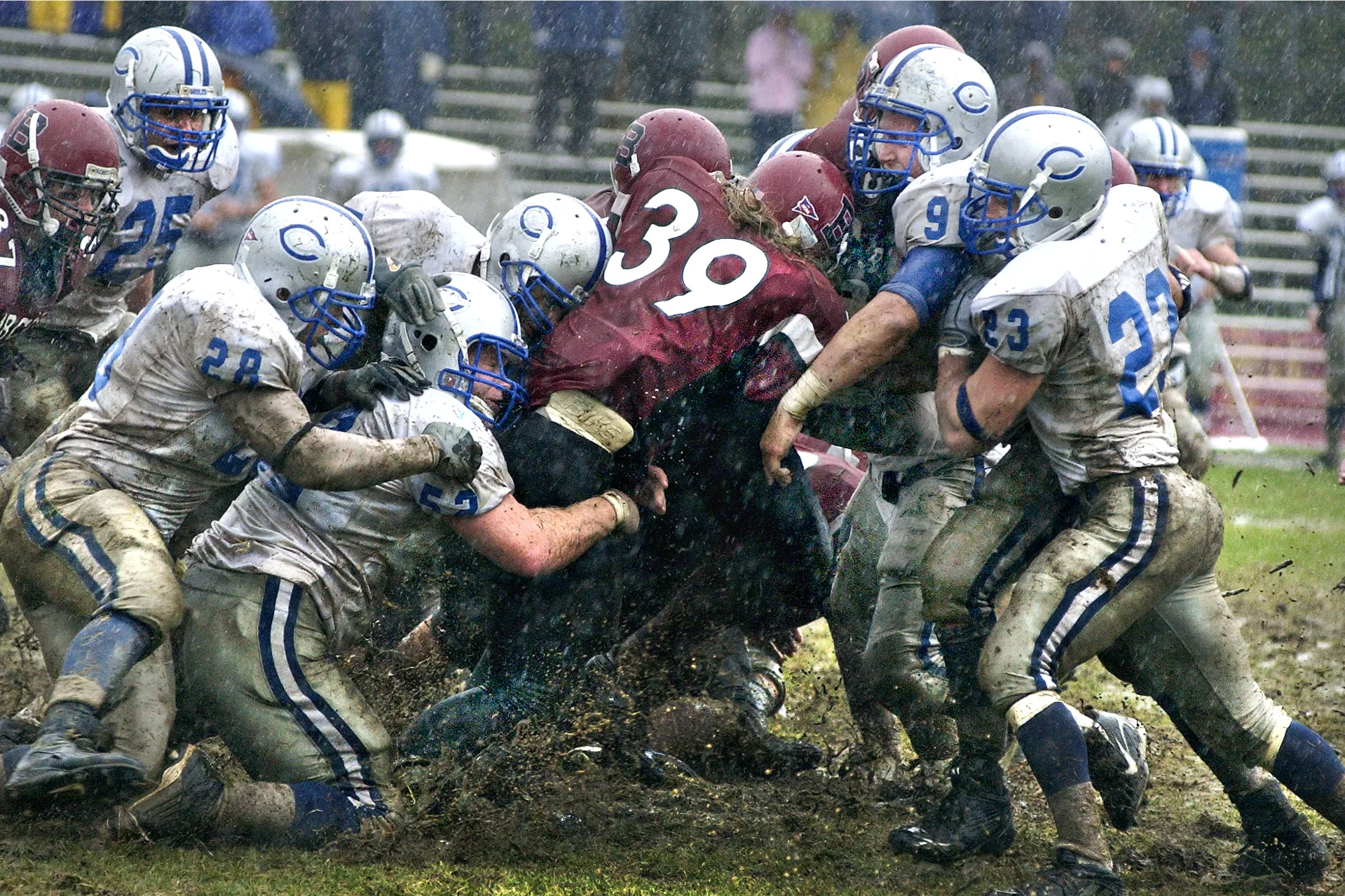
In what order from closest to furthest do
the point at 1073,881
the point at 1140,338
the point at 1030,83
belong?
the point at 1073,881 < the point at 1140,338 < the point at 1030,83

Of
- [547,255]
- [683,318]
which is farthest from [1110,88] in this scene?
[547,255]

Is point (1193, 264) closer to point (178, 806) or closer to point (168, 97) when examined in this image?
point (168, 97)

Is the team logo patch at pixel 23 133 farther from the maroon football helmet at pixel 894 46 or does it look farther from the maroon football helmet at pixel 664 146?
the maroon football helmet at pixel 894 46

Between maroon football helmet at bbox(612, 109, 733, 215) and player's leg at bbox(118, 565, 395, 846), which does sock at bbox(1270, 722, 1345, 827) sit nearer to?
player's leg at bbox(118, 565, 395, 846)

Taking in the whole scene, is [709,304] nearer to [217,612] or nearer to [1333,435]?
[217,612]

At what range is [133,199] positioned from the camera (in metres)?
5.92

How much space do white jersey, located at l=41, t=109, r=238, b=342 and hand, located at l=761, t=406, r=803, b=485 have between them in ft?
8.85

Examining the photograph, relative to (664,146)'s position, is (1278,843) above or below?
below

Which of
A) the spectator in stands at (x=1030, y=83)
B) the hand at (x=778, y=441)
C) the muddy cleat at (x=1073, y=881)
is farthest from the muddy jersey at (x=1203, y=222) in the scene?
the muddy cleat at (x=1073, y=881)

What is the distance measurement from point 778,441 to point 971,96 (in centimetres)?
142

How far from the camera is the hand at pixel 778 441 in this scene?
4.60 meters

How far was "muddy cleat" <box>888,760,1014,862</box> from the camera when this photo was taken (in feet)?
13.9

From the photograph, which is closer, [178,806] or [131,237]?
[178,806]

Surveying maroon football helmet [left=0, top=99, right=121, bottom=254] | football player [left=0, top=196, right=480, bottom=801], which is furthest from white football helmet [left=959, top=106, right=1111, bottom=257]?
maroon football helmet [left=0, top=99, right=121, bottom=254]
